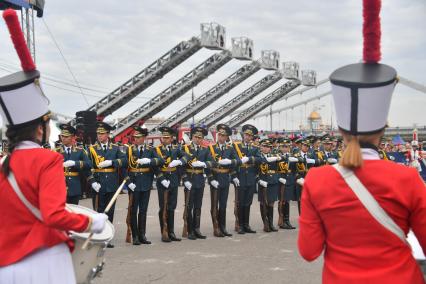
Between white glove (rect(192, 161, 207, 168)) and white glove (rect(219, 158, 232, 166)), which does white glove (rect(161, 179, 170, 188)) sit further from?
white glove (rect(219, 158, 232, 166))

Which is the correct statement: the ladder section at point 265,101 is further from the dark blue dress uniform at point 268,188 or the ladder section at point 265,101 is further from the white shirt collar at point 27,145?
the white shirt collar at point 27,145

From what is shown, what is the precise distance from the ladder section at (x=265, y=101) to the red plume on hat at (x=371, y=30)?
4388cm

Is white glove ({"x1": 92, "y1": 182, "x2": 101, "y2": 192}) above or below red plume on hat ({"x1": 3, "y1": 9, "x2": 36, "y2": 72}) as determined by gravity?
below

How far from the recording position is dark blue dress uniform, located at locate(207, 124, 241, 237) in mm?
9266

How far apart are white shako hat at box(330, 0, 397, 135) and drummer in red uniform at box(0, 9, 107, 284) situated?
4.97 ft

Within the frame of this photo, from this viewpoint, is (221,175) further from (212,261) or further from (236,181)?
(212,261)

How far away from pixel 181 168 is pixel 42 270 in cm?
660

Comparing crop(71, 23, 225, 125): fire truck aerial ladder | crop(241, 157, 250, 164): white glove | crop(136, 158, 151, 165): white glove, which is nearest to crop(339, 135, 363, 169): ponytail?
crop(136, 158, 151, 165): white glove

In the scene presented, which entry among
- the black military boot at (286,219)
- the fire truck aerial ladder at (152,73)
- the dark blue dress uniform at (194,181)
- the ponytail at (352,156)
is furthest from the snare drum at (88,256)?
the fire truck aerial ladder at (152,73)

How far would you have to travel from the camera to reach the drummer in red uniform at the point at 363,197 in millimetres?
2242

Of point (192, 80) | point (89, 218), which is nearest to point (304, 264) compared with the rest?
point (89, 218)

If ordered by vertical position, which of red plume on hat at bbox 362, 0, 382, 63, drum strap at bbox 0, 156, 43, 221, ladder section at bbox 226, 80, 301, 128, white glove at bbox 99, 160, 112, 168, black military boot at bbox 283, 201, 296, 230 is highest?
ladder section at bbox 226, 80, 301, 128

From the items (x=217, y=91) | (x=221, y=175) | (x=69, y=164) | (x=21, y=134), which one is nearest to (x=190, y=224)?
(x=221, y=175)

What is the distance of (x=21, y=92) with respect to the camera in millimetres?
2838
